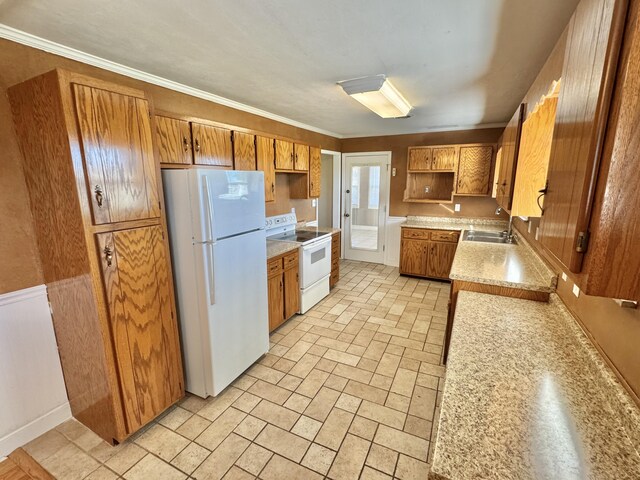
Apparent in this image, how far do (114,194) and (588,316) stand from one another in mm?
2503

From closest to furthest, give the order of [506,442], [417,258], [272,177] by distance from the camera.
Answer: [506,442] → [272,177] → [417,258]

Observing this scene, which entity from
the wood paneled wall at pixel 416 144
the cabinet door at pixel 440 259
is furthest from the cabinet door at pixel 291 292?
the wood paneled wall at pixel 416 144

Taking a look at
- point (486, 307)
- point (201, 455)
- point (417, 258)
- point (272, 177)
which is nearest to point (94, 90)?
point (272, 177)

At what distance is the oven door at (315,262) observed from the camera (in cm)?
343

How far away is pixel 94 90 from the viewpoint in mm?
1520

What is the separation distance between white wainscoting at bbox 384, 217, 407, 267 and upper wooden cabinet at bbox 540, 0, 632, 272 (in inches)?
171

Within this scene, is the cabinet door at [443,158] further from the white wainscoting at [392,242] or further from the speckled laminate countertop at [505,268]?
the speckled laminate countertop at [505,268]

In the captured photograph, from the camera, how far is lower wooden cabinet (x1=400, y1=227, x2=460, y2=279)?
4480 millimetres

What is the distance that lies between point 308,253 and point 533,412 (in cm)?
267

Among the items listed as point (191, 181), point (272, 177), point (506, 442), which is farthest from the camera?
point (272, 177)

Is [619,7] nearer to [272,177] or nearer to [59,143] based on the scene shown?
[59,143]

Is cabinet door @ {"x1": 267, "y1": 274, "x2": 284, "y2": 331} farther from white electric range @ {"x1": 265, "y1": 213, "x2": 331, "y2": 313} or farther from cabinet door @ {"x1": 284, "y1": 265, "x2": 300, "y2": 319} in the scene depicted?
white electric range @ {"x1": 265, "y1": 213, "x2": 331, "y2": 313}

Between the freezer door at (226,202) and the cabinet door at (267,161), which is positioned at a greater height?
the cabinet door at (267,161)

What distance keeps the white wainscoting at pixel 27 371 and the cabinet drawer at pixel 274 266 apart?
164cm
